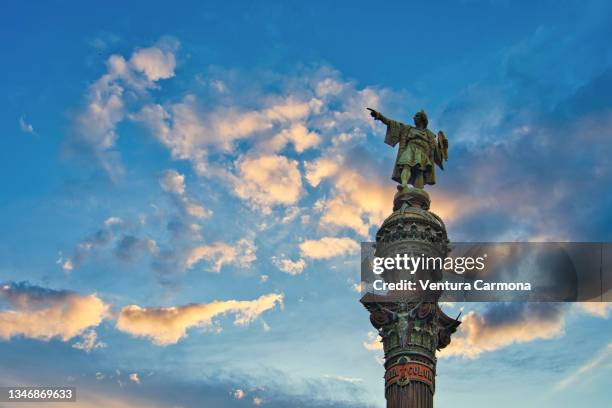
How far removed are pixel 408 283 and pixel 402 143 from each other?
31.0 ft

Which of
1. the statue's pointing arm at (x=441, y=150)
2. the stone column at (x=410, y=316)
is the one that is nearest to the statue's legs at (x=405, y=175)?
the stone column at (x=410, y=316)

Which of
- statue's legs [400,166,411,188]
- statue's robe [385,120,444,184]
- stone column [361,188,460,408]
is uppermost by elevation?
statue's robe [385,120,444,184]

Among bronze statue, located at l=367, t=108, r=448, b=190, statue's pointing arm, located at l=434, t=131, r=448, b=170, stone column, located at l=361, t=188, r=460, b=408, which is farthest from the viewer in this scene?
statue's pointing arm, located at l=434, t=131, r=448, b=170

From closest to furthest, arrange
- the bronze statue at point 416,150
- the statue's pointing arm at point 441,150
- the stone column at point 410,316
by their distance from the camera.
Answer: the stone column at point 410,316, the bronze statue at point 416,150, the statue's pointing arm at point 441,150

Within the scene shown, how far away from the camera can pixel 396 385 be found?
4050 centimetres

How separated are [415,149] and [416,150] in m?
0.08

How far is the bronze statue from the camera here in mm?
48344

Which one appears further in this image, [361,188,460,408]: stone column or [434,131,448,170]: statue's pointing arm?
[434,131,448,170]: statue's pointing arm

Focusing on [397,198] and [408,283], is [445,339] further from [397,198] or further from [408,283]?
[397,198]

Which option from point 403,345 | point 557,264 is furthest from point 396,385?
point 557,264

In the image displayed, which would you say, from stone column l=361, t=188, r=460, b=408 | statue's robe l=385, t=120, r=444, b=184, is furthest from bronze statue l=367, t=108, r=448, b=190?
stone column l=361, t=188, r=460, b=408

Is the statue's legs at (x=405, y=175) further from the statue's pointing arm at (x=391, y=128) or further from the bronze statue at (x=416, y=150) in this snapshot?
the statue's pointing arm at (x=391, y=128)

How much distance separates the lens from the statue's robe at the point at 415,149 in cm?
4853

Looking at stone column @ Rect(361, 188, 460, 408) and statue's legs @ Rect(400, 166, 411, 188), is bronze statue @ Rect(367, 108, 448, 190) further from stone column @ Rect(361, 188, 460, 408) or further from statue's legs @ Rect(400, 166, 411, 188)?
stone column @ Rect(361, 188, 460, 408)
